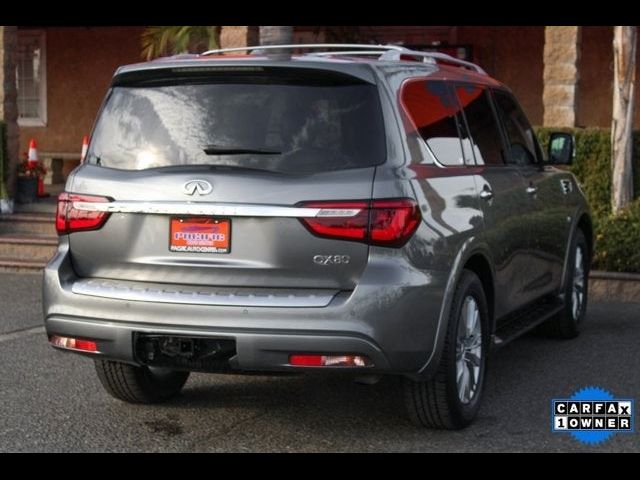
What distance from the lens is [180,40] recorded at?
48.9ft

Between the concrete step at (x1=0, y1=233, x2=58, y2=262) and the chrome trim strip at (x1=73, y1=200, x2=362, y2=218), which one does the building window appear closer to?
the concrete step at (x1=0, y1=233, x2=58, y2=262)

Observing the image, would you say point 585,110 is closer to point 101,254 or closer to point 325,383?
point 325,383

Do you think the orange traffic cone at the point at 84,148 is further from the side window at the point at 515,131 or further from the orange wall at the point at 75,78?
the orange wall at the point at 75,78

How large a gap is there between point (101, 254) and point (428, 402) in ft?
5.82

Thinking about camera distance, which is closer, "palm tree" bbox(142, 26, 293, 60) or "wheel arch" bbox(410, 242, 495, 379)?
"wheel arch" bbox(410, 242, 495, 379)

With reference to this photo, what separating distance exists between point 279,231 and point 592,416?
212cm

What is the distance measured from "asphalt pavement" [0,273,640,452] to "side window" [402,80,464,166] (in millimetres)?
1421

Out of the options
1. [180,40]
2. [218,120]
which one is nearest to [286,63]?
[218,120]

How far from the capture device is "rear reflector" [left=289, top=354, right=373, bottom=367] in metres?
5.19

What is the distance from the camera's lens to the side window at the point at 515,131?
728cm


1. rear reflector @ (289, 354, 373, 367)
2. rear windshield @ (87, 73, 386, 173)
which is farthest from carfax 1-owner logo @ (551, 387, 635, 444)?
rear windshield @ (87, 73, 386, 173)

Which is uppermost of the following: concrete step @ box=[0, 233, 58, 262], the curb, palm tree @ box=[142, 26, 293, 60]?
palm tree @ box=[142, 26, 293, 60]

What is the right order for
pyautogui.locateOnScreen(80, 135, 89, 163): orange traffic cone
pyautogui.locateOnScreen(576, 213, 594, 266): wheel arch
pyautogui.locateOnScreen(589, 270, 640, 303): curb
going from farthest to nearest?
pyautogui.locateOnScreen(589, 270, 640, 303): curb, pyautogui.locateOnScreen(576, 213, 594, 266): wheel arch, pyautogui.locateOnScreen(80, 135, 89, 163): orange traffic cone

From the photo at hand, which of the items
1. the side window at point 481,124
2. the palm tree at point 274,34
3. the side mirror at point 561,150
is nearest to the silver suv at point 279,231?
the side window at point 481,124
